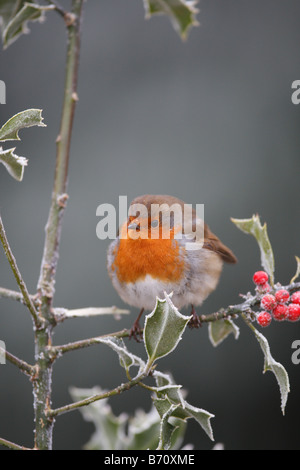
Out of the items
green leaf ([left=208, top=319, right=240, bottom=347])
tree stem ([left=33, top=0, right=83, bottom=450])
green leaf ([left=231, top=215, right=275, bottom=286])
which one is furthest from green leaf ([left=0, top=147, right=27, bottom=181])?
green leaf ([left=208, top=319, right=240, bottom=347])

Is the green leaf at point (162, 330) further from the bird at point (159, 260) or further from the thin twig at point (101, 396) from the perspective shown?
the bird at point (159, 260)

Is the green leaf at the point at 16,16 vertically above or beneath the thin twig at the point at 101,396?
above

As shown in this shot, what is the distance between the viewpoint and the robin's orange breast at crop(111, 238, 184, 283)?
2.11 meters

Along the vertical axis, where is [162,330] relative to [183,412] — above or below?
above

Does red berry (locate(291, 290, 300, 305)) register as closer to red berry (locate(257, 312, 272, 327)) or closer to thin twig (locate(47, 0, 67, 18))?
red berry (locate(257, 312, 272, 327))

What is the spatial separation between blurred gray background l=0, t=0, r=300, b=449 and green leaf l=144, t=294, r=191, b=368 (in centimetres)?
189

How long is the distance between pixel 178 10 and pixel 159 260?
2.77ft

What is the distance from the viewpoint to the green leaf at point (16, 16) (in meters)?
1.62

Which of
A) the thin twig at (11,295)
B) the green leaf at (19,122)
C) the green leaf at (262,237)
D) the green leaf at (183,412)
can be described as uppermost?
the green leaf at (19,122)

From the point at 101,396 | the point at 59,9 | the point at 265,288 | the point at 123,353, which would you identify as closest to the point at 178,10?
the point at 59,9

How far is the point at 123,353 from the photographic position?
138 centimetres

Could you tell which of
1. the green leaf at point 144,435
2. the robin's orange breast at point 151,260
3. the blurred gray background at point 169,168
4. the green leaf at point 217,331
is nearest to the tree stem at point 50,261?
the green leaf at point 144,435

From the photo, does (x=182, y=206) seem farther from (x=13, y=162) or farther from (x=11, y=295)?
(x=13, y=162)

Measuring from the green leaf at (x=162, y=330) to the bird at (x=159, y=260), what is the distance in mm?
793
